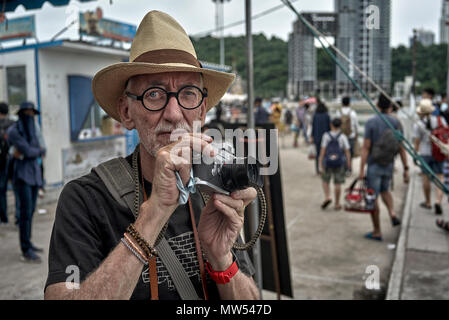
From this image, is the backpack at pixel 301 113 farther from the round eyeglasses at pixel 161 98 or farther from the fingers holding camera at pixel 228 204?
the fingers holding camera at pixel 228 204

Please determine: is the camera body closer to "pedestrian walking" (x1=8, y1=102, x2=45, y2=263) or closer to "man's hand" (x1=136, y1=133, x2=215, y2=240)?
"man's hand" (x1=136, y1=133, x2=215, y2=240)

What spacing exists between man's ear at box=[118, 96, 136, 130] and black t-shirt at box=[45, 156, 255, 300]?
22 centimetres

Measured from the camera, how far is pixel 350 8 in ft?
9.30

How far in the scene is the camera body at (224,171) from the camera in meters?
1.10

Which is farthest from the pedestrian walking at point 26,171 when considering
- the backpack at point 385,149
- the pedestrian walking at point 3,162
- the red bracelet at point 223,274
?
the backpack at point 385,149

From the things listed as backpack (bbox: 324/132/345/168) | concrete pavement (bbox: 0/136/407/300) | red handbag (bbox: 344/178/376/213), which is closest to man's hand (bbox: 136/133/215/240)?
concrete pavement (bbox: 0/136/407/300)

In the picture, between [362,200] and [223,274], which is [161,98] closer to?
[223,274]

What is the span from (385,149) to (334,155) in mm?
1430

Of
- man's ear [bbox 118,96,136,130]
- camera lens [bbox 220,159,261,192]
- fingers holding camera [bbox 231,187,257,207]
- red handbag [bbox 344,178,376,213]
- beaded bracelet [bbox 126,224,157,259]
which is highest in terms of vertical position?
man's ear [bbox 118,96,136,130]

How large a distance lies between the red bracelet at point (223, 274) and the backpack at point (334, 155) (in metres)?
5.63

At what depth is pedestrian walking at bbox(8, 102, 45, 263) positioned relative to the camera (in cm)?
464

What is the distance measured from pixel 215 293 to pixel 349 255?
13.0ft

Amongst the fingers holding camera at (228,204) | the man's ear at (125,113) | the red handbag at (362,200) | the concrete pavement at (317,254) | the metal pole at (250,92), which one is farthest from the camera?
the red handbag at (362,200)
